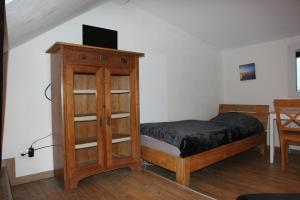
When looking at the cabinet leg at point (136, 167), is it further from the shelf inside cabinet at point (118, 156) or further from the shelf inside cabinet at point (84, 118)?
the shelf inside cabinet at point (84, 118)

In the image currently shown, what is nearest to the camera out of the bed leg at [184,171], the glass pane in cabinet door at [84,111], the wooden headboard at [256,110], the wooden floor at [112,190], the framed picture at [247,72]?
the wooden floor at [112,190]

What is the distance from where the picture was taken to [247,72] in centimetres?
430

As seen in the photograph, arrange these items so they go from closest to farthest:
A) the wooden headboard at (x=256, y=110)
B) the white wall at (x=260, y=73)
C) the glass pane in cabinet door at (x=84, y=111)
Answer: the glass pane in cabinet door at (x=84, y=111)
the white wall at (x=260, y=73)
the wooden headboard at (x=256, y=110)

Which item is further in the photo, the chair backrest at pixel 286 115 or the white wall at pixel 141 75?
the chair backrest at pixel 286 115

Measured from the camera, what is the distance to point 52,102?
2609mm

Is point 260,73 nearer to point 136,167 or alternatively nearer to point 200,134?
point 200,134

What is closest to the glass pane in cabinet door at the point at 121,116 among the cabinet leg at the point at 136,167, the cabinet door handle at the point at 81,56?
the cabinet leg at the point at 136,167

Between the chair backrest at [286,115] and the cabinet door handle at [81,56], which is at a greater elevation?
the cabinet door handle at [81,56]

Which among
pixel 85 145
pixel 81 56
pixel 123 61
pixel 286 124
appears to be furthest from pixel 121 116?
pixel 286 124

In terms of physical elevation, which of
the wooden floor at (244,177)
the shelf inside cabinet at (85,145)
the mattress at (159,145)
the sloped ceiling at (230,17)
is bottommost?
the wooden floor at (244,177)

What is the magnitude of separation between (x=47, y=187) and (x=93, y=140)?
2.28 feet

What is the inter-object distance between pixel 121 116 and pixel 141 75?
0.96 meters

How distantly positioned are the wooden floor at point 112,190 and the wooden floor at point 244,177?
0.29 m

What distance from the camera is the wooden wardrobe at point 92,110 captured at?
2287 millimetres
